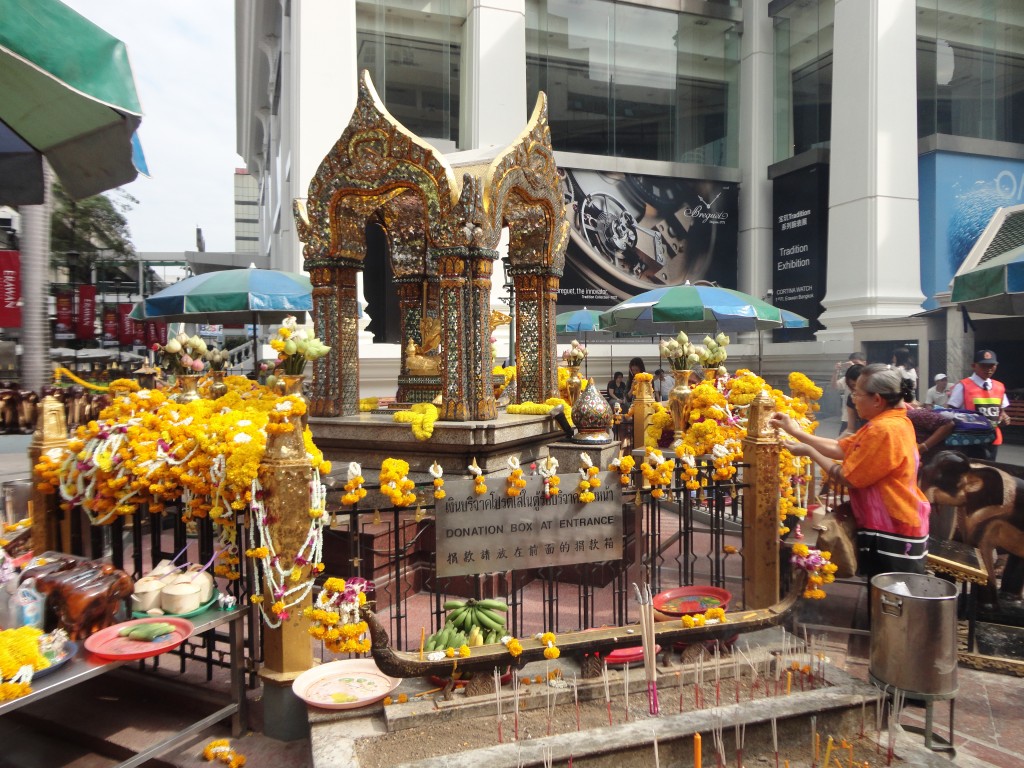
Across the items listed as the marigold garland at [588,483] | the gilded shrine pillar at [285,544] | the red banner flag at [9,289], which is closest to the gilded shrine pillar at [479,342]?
the marigold garland at [588,483]

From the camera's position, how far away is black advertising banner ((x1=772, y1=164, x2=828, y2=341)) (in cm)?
1788

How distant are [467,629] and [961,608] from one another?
397cm

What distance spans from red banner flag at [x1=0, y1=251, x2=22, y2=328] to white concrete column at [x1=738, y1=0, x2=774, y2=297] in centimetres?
1778

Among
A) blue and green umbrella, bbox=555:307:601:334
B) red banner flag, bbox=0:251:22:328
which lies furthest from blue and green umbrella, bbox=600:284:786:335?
red banner flag, bbox=0:251:22:328

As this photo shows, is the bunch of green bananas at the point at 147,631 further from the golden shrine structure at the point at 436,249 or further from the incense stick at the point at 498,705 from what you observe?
the golden shrine structure at the point at 436,249

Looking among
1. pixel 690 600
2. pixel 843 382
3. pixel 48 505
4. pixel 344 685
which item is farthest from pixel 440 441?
pixel 843 382

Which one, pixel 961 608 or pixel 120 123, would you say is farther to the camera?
pixel 961 608

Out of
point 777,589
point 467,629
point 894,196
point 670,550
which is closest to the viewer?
point 467,629

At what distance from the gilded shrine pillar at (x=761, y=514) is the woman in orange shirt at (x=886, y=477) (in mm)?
496

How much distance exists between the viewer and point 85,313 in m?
20.8

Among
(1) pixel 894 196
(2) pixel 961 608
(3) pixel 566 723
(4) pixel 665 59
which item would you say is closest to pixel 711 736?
(3) pixel 566 723

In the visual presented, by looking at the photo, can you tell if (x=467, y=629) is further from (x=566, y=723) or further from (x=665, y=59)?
(x=665, y=59)

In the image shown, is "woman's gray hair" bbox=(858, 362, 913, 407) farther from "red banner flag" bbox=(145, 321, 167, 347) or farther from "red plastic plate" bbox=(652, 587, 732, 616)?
"red banner flag" bbox=(145, 321, 167, 347)

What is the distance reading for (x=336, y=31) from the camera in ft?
44.9
